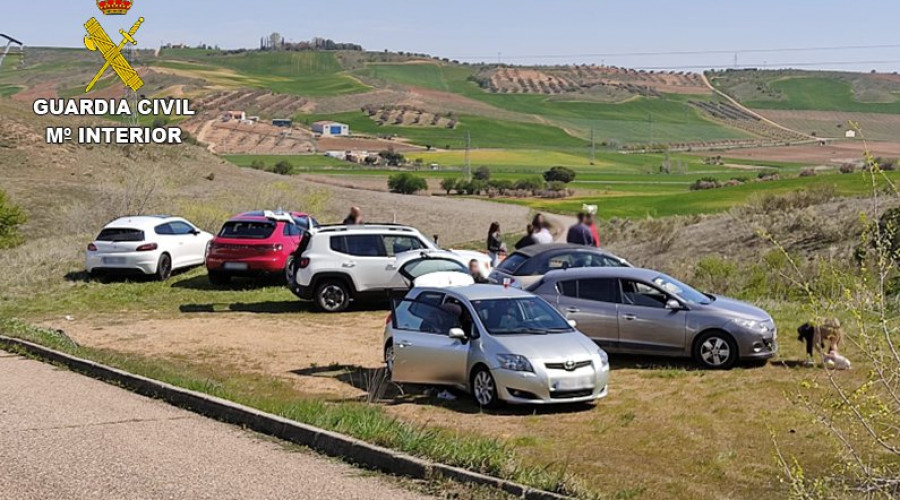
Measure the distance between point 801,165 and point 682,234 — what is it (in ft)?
222

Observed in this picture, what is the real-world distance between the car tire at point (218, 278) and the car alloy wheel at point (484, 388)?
40.5 ft

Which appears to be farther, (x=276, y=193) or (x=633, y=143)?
(x=633, y=143)

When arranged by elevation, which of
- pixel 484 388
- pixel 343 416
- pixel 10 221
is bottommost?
pixel 10 221

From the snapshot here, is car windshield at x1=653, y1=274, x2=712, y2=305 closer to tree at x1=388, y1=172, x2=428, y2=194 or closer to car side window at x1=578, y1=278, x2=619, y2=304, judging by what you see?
car side window at x1=578, y1=278, x2=619, y2=304

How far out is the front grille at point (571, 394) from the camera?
12727 mm

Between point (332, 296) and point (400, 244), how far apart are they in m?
1.69

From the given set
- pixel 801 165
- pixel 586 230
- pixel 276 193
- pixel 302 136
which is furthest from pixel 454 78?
pixel 586 230

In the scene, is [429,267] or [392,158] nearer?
[429,267]

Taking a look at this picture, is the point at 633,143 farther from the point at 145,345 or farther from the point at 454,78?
the point at 145,345

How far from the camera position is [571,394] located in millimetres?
12812

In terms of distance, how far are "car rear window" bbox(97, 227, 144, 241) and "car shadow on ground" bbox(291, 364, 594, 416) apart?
10950 millimetres

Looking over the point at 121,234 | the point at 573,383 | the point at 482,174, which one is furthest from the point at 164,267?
the point at 482,174

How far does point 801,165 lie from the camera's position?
334 feet

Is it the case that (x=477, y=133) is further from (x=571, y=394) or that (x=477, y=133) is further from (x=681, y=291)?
(x=571, y=394)
